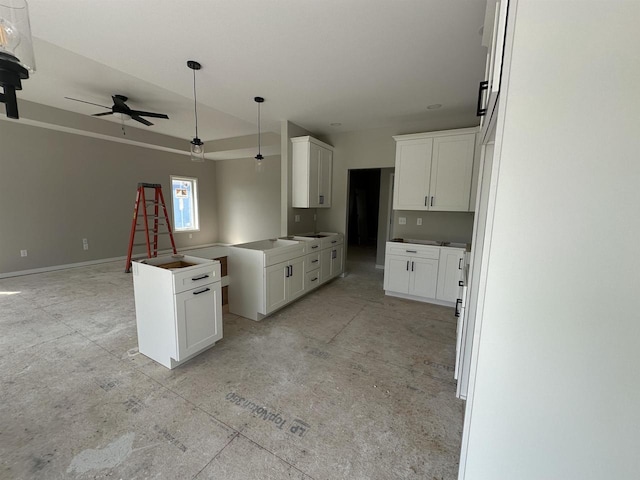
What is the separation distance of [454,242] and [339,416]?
3321mm

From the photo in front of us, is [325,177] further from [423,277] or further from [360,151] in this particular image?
[423,277]

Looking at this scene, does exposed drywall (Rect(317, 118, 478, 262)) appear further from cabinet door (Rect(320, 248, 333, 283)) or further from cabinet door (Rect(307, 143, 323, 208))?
cabinet door (Rect(320, 248, 333, 283))

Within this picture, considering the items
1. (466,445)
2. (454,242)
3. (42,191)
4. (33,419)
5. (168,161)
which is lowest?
(33,419)

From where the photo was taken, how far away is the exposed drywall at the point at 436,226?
13.3 feet

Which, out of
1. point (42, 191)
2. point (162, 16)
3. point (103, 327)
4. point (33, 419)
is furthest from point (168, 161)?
point (33, 419)

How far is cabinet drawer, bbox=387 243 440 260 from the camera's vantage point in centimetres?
365

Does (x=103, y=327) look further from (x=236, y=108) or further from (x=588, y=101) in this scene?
(x=588, y=101)

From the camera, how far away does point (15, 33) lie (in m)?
0.98

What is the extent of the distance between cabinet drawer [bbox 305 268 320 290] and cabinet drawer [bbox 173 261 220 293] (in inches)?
64.9

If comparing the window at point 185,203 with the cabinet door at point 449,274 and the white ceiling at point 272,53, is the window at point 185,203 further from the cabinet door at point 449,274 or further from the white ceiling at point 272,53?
the cabinet door at point 449,274

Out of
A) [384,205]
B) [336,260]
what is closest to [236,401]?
[336,260]

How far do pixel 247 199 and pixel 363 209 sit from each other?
159 inches

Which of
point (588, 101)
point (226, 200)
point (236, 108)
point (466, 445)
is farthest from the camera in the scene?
point (226, 200)

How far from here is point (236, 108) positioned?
3816 millimetres
